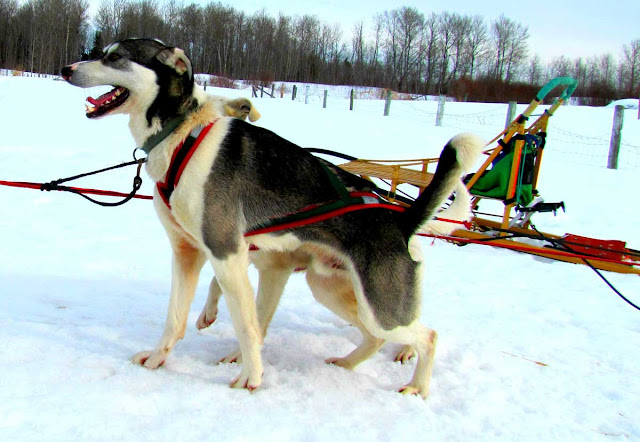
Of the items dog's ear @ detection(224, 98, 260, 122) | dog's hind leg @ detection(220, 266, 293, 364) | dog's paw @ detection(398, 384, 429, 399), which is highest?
dog's ear @ detection(224, 98, 260, 122)

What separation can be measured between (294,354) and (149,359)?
81cm

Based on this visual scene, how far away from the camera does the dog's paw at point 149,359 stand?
8.92 ft

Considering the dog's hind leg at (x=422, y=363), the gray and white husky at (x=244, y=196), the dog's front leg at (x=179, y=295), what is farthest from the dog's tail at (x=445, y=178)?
the dog's front leg at (x=179, y=295)

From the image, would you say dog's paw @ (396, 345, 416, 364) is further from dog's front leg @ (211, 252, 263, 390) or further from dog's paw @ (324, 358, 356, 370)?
dog's front leg @ (211, 252, 263, 390)

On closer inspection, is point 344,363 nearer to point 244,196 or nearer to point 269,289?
point 269,289

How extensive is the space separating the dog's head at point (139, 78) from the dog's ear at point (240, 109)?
11.0 inches

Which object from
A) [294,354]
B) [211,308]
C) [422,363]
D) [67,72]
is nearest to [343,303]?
[294,354]

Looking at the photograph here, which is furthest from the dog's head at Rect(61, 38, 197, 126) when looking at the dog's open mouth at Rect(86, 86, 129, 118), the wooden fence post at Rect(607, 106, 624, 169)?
the wooden fence post at Rect(607, 106, 624, 169)

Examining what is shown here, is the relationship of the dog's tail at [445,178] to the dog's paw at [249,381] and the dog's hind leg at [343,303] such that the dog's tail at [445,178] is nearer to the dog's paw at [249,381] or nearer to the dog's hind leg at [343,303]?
the dog's hind leg at [343,303]

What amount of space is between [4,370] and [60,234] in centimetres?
370

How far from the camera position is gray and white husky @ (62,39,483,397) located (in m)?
2.42

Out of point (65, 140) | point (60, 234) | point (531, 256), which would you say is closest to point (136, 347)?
point (60, 234)

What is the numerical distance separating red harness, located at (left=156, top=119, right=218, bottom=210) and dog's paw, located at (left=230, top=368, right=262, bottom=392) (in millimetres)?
906

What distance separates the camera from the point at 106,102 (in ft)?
7.83
